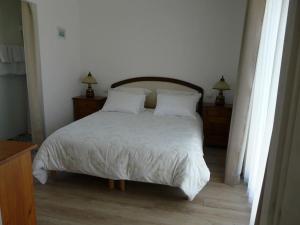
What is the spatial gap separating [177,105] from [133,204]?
1.70 m

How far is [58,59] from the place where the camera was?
3.78m

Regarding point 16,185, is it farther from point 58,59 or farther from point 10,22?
point 10,22

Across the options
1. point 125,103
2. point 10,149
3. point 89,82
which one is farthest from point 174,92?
point 10,149

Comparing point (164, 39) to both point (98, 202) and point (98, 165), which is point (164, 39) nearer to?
point (98, 165)

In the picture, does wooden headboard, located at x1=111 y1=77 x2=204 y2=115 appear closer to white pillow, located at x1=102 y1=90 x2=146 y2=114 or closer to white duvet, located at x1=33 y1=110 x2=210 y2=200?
white pillow, located at x1=102 y1=90 x2=146 y2=114

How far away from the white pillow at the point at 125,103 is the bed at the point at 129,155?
0.80 m

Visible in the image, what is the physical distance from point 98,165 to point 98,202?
0.35m

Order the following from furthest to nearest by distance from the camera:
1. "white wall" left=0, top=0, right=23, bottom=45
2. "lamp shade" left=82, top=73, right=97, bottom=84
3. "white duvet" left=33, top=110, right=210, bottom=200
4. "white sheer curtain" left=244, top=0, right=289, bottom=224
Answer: "lamp shade" left=82, top=73, right=97, bottom=84 < "white wall" left=0, top=0, right=23, bottom=45 < "white duvet" left=33, top=110, right=210, bottom=200 < "white sheer curtain" left=244, top=0, right=289, bottom=224

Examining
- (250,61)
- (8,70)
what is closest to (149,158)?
(250,61)

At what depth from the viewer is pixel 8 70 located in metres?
Result: 3.83

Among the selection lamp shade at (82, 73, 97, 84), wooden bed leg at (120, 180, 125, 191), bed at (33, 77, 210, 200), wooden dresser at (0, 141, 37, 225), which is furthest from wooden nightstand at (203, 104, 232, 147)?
wooden dresser at (0, 141, 37, 225)

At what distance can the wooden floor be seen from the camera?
2049 millimetres

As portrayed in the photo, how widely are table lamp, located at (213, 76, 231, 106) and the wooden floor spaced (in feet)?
4.49

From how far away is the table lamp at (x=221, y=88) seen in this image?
3586 millimetres
